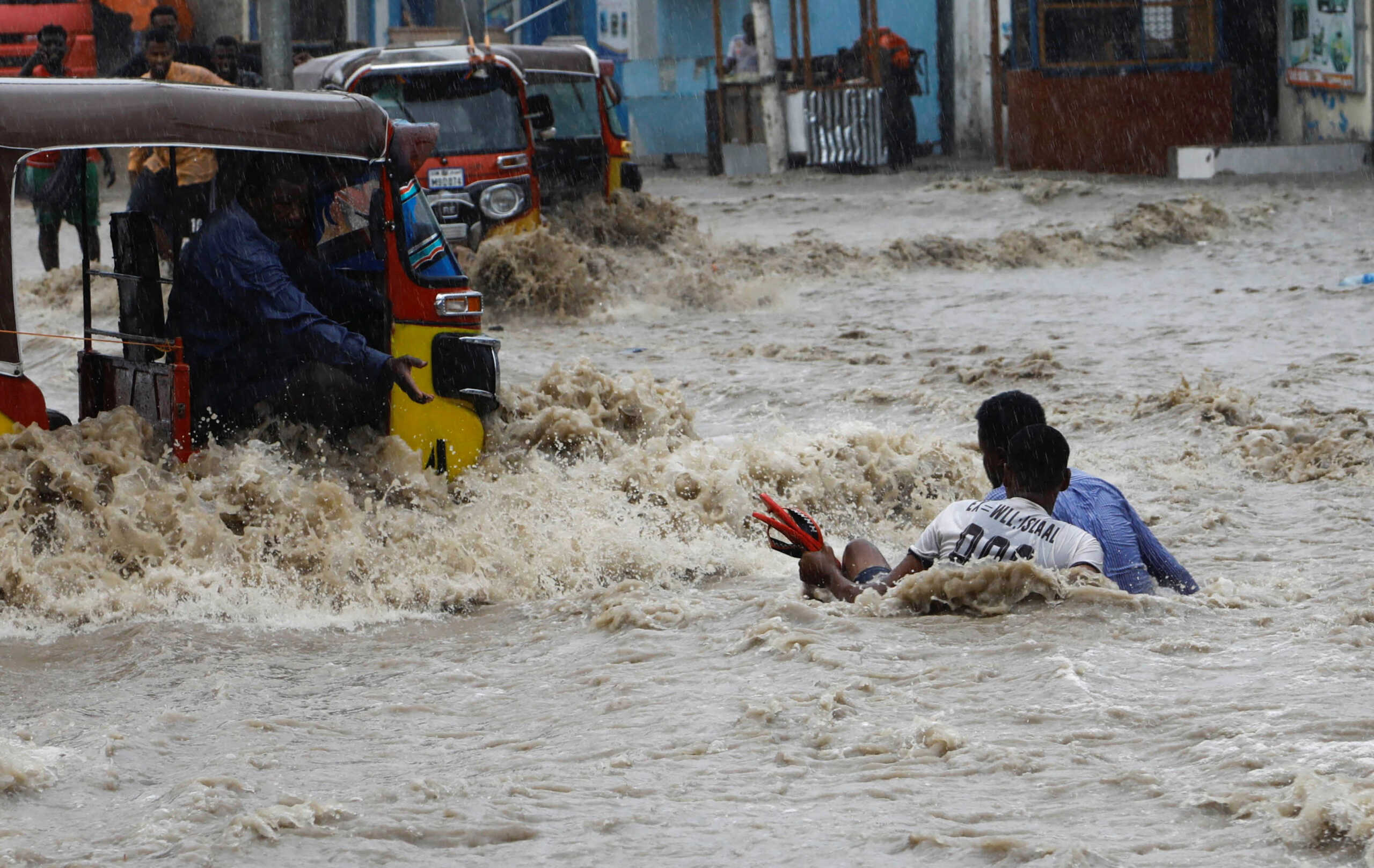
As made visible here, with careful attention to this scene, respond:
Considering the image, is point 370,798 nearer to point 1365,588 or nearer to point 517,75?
point 1365,588

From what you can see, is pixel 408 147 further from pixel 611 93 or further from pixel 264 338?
pixel 611 93

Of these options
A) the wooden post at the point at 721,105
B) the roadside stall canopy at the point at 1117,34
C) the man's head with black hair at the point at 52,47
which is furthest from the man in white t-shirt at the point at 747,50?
the man's head with black hair at the point at 52,47

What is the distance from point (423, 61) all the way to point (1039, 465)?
30.0 feet

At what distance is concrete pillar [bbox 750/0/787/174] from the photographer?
24062mm

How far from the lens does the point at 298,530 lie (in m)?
6.34

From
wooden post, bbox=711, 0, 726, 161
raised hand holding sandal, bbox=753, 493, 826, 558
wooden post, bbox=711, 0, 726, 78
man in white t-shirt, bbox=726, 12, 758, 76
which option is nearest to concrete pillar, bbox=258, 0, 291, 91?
wooden post, bbox=711, 0, 726, 78

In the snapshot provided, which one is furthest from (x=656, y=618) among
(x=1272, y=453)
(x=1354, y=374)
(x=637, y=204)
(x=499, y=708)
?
(x=637, y=204)

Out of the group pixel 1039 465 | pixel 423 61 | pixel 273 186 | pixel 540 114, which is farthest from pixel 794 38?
pixel 1039 465

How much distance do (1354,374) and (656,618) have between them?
5.81 m

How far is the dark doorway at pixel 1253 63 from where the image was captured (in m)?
22.2

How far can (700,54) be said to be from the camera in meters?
30.5

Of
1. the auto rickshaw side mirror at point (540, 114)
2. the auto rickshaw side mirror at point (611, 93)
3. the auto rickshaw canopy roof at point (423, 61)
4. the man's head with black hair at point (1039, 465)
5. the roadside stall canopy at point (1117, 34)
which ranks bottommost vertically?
the man's head with black hair at point (1039, 465)

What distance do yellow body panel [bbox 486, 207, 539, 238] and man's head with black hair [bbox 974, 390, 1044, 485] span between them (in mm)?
8578

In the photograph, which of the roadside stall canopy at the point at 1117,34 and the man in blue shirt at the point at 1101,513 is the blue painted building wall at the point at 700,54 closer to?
the roadside stall canopy at the point at 1117,34
